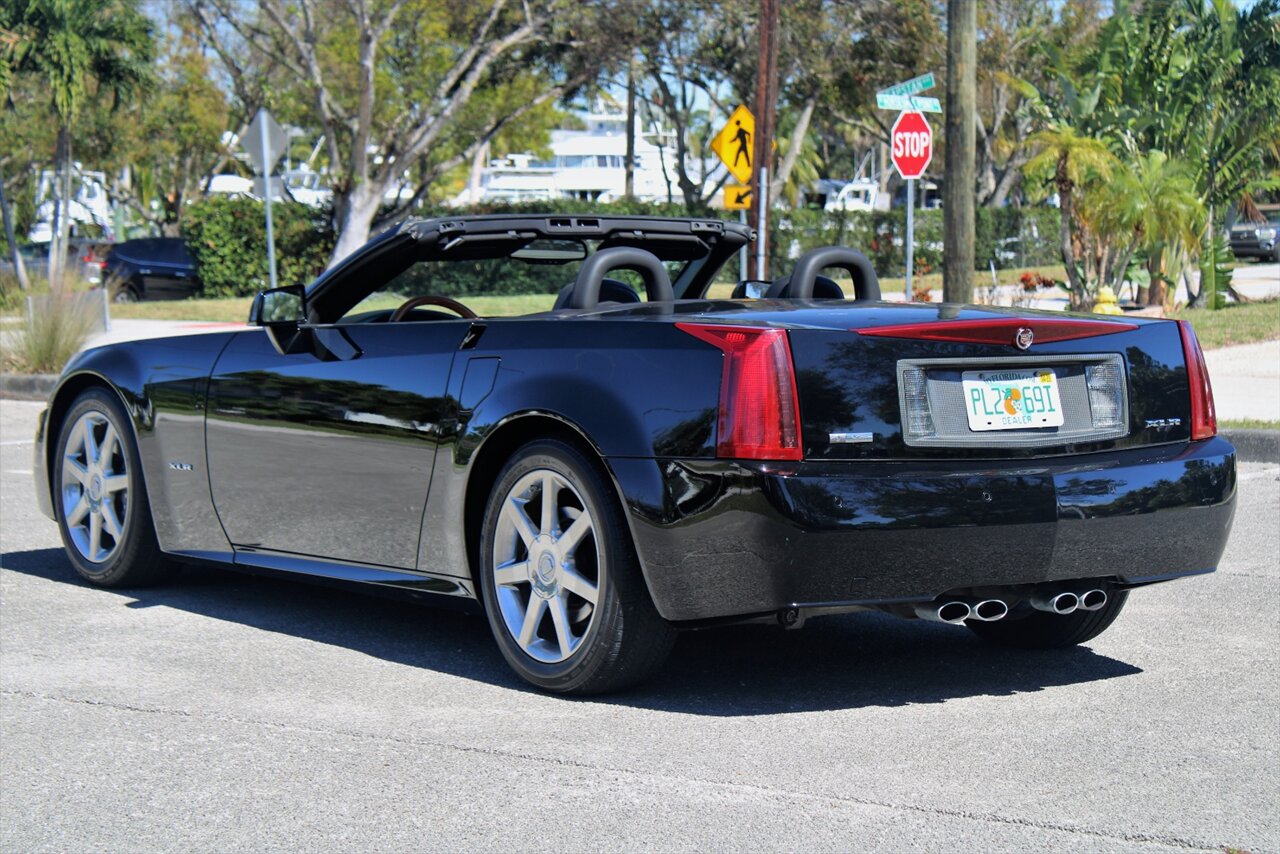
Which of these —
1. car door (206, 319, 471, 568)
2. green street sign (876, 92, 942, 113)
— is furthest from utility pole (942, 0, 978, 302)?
car door (206, 319, 471, 568)

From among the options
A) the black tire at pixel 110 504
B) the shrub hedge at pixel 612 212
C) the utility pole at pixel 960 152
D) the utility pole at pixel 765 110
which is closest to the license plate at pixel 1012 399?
the black tire at pixel 110 504

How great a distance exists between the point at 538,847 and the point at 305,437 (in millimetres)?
2366

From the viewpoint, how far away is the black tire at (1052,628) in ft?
17.8

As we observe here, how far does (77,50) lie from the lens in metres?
31.6

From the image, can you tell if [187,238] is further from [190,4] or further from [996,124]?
[996,124]

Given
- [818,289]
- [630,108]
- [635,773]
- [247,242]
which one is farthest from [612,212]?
[635,773]

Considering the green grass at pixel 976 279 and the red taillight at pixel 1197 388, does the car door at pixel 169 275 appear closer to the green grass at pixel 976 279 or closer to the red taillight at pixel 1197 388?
the green grass at pixel 976 279

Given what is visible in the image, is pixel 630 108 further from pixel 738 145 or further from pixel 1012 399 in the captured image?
pixel 1012 399

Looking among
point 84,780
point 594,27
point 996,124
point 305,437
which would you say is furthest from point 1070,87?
point 996,124

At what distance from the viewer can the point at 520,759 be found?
13.9 ft

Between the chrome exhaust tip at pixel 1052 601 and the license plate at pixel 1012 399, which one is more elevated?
the license plate at pixel 1012 399

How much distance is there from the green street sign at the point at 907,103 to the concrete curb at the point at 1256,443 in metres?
6.59

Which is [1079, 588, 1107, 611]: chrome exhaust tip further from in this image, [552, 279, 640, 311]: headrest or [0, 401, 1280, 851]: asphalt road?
[552, 279, 640, 311]: headrest

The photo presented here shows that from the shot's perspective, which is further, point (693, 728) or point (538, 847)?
point (693, 728)
